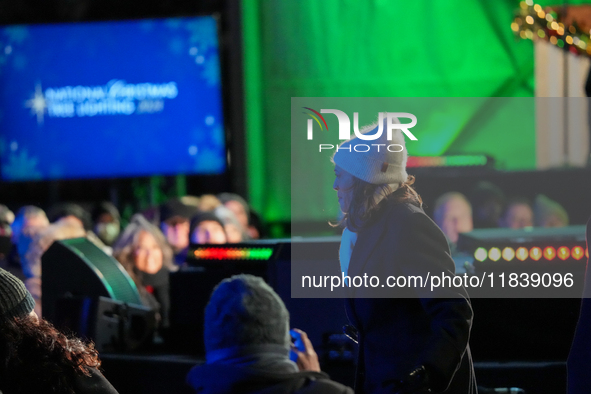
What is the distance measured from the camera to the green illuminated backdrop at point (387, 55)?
747 cm

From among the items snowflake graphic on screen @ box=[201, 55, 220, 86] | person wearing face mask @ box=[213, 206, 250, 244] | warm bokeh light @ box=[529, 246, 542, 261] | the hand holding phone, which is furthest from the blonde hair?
snowflake graphic on screen @ box=[201, 55, 220, 86]

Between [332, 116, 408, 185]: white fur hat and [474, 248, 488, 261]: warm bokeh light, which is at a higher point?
[332, 116, 408, 185]: white fur hat

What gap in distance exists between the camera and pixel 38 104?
277 inches

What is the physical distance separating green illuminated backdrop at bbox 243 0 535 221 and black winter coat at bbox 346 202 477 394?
5840mm

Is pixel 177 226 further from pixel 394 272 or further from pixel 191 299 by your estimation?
pixel 394 272

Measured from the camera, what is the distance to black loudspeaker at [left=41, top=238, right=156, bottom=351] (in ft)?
9.11

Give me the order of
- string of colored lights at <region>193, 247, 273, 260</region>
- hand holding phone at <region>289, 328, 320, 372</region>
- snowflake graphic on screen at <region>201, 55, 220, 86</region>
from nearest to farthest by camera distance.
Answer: hand holding phone at <region>289, 328, 320, 372</region>
string of colored lights at <region>193, 247, 273, 260</region>
snowflake graphic on screen at <region>201, 55, 220, 86</region>

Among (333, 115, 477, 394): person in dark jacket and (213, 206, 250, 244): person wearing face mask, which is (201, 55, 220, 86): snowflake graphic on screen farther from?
(333, 115, 477, 394): person in dark jacket

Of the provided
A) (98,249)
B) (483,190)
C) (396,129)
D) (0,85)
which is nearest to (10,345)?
(396,129)

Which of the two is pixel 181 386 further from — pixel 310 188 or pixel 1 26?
pixel 1 26

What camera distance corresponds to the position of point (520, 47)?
7469 millimetres

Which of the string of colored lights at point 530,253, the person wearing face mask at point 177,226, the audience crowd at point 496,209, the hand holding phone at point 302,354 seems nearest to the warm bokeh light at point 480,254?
the string of colored lights at point 530,253

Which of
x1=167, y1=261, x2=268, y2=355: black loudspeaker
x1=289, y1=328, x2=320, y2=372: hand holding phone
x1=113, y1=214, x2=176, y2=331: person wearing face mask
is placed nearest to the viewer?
x1=289, y1=328, x2=320, y2=372: hand holding phone

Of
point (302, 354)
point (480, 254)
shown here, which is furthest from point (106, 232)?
point (480, 254)
